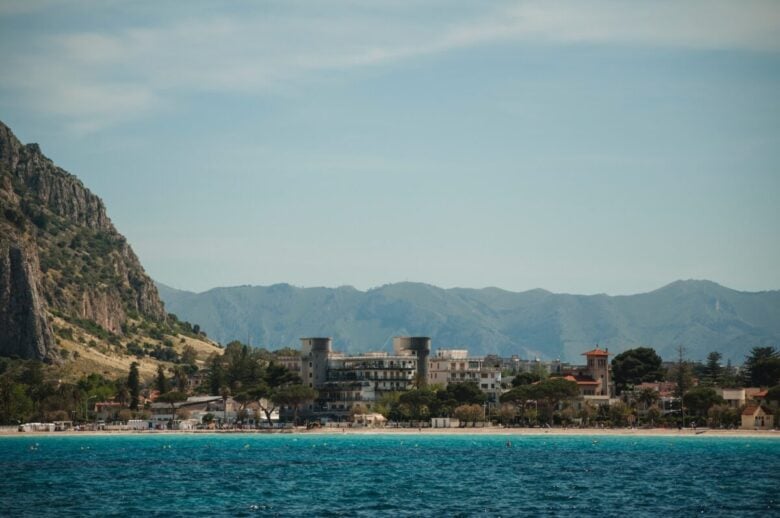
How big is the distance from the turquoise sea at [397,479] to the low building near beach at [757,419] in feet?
55.5

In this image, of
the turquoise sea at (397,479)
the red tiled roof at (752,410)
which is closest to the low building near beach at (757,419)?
the red tiled roof at (752,410)

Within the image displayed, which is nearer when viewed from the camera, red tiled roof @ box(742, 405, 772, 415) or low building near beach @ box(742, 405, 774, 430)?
low building near beach @ box(742, 405, 774, 430)

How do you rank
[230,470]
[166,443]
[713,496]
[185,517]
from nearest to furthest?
[185,517], [713,496], [230,470], [166,443]

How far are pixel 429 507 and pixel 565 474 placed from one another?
32.1m

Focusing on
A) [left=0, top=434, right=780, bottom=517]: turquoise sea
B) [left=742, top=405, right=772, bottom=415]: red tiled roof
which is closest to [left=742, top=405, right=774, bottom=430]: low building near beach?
[left=742, top=405, right=772, bottom=415]: red tiled roof

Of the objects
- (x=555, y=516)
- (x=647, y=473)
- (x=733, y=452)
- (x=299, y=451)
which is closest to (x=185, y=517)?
(x=555, y=516)

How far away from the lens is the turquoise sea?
268 feet

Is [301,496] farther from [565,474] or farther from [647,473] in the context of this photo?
[647,473]

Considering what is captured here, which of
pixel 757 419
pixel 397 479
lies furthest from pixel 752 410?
pixel 397 479

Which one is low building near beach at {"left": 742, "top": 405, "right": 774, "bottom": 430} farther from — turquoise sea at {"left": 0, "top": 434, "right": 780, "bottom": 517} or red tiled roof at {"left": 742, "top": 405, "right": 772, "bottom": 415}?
turquoise sea at {"left": 0, "top": 434, "right": 780, "bottom": 517}

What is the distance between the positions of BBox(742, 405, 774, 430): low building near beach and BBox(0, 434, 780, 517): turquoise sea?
55.5 feet

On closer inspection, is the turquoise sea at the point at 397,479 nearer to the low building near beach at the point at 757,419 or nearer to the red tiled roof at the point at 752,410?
the low building near beach at the point at 757,419

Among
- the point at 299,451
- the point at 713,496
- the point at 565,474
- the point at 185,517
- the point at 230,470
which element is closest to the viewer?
the point at 185,517

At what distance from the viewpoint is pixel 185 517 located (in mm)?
76875
